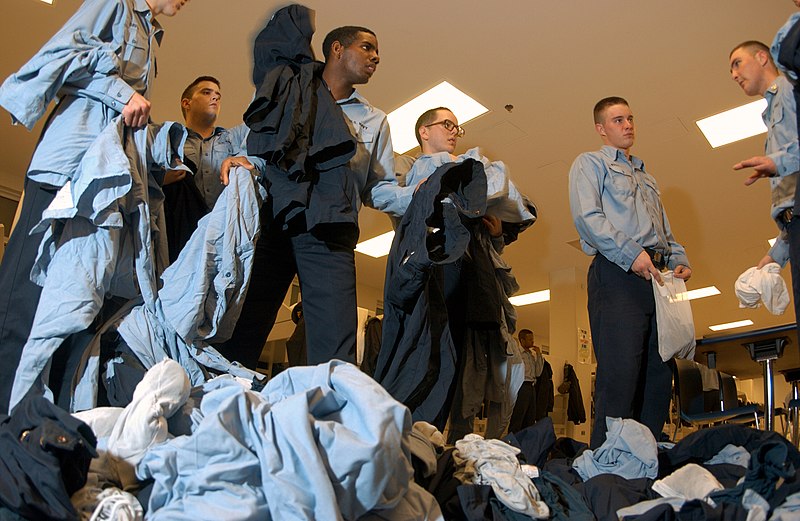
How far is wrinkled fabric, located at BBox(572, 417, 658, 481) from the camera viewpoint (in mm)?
1677

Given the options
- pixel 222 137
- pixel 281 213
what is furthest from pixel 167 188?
pixel 281 213

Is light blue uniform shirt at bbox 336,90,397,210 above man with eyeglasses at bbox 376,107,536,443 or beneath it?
above

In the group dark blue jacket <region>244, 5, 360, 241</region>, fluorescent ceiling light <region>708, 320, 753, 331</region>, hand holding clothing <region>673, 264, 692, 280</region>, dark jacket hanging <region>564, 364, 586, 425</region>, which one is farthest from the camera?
fluorescent ceiling light <region>708, 320, 753, 331</region>

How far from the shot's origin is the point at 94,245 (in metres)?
1.60

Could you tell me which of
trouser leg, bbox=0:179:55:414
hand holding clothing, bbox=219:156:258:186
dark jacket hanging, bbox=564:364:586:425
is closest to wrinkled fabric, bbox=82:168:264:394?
hand holding clothing, bbox=219:156:258:186

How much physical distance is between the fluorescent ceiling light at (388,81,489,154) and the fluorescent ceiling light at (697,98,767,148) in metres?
1.70

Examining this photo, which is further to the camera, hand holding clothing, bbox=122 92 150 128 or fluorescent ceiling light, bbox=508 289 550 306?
fluorescent ceiling light, bbox=508 289 550 306

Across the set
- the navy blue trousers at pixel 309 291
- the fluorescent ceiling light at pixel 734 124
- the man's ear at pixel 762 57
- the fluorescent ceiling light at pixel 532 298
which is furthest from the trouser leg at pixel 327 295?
the fluorescent ceiling light at pixel 532 298

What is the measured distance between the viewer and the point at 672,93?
176 inches

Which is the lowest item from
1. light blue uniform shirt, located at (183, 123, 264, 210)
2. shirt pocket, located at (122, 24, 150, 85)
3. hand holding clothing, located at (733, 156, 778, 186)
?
hand holding clothing, located at (733, 156, 778, 186)

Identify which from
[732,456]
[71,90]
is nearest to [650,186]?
[732,456]

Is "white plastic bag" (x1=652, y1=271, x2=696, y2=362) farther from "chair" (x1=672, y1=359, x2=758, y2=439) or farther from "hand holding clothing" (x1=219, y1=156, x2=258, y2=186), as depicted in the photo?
"hand holding clothing" (x1=219, y1=156, x2=258, y2=186)

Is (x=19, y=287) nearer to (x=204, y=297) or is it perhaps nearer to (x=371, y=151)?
(x=204, y=297)

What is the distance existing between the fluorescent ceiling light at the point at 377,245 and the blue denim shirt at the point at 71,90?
18.4 ft
